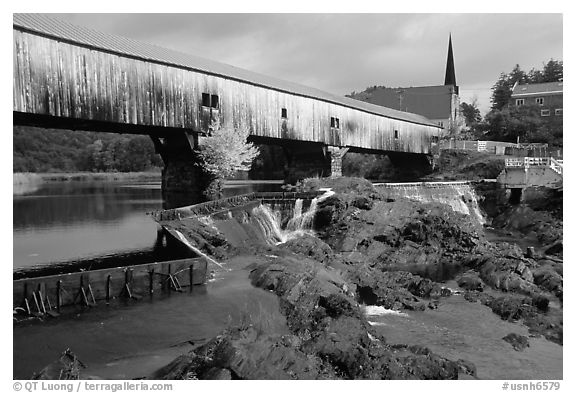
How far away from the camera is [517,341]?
42.5 ft

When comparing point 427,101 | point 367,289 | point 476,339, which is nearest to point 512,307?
point 476,339

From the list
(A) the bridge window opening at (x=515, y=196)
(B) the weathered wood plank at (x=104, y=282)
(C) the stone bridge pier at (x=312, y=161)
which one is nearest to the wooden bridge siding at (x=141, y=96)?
(C) the stone bridge pier at (x=312, y=161)

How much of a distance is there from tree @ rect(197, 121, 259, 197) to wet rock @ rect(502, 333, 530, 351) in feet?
78.3

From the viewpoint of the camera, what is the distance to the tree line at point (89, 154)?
105 metres

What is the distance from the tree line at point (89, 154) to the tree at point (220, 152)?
75824 mm

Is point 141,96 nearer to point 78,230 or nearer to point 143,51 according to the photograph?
point 143,51

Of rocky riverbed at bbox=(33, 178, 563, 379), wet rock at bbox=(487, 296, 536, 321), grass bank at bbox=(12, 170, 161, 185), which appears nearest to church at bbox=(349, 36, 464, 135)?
grass bank at bbox=(12, 170, 161, 185)

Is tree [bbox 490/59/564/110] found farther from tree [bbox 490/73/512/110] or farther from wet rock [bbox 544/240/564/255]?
wet rock [bbox 544/240/564/255]

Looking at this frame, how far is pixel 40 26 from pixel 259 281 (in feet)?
60.0

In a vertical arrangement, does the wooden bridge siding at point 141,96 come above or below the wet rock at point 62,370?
above

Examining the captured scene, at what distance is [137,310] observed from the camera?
13.8m

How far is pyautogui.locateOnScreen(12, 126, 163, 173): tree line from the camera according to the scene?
105188mm

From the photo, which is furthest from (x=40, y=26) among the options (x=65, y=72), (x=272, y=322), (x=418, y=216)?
(x=418, y=216)

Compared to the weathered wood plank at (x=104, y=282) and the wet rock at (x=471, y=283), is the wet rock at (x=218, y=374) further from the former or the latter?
the wet rock at (x=471, y=283)
